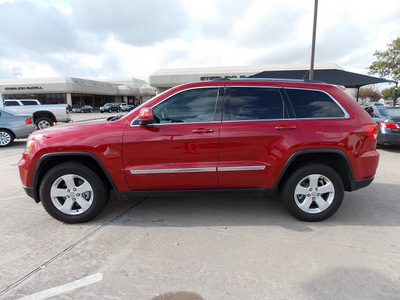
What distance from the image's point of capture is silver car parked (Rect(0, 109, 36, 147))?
9883 millimetres

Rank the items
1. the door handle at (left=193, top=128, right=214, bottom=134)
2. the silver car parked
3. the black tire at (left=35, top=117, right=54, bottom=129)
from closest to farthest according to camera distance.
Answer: the door handle at (left=193, top=128, right=214, bottom=134), the silver car parked, the black tire at (left=35, top=117, right=54, bottom=129)

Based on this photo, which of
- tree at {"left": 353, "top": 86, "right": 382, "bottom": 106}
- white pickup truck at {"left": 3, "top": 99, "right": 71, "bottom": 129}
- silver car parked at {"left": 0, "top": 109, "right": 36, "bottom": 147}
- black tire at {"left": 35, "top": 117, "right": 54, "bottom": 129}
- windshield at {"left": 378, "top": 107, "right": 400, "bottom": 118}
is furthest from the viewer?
tree at {"left": 353, "top": 86, "right": 382, "bottom": 106}

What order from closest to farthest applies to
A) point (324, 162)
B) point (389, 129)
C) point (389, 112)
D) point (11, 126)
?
1. point (324, 162)
2. point (389, 129)
3. point (389, 112)
4. point (11, 126)

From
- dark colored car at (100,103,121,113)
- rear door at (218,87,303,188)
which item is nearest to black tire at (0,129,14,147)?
rear door at (218,87,303,188)

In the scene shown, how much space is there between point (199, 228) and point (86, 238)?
1375 mm

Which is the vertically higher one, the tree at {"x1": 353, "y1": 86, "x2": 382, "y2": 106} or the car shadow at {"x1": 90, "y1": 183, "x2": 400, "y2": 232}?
the tree at {"x1": 353, "y1": 86, "x2": 382, "y2": 106}

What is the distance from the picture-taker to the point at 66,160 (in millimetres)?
3471

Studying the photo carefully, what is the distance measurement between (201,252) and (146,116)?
5.46ft

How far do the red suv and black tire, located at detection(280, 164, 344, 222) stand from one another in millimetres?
13

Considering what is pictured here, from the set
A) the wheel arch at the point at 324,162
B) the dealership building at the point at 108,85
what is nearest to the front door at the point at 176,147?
the wheel arch at the point at 324,162

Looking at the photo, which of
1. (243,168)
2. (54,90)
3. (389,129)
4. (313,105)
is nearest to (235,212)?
(243,168)

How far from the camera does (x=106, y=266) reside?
2645mm

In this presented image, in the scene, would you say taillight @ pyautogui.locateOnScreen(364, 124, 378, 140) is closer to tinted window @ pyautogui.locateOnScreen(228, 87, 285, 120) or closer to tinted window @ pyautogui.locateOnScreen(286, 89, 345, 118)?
tinted window @ pyautogui.locateOnScreen(286, 89, 345, 118)

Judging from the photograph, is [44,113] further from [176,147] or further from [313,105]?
[313,105]
